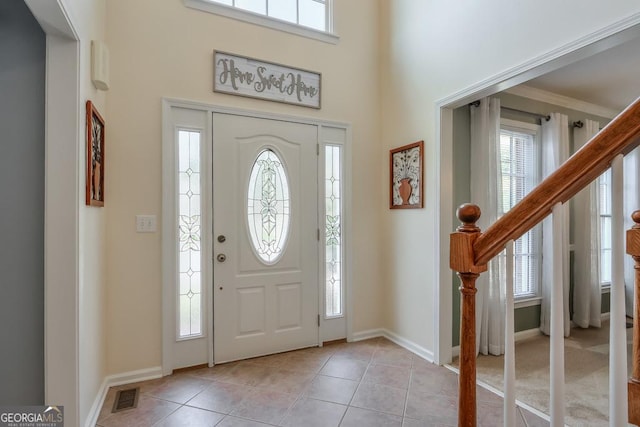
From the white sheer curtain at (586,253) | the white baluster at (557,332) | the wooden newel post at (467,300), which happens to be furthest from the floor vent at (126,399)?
the white sheer curtain at (586,253)

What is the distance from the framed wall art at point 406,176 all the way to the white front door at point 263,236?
30.4 inches

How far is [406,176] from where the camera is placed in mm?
3055

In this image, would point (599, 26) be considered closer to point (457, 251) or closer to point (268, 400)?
point (457, 251)

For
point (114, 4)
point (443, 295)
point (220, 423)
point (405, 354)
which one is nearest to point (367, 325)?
point (405, 354)

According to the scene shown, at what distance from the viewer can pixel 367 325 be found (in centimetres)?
332

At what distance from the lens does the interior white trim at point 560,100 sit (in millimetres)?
3348

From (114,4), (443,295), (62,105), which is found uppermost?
(114,4)

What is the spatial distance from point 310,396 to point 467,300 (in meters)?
1.73

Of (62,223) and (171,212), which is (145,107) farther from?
(62,223)

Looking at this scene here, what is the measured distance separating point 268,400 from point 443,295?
1553mm

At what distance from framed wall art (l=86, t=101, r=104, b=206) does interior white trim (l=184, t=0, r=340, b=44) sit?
1.25 metres

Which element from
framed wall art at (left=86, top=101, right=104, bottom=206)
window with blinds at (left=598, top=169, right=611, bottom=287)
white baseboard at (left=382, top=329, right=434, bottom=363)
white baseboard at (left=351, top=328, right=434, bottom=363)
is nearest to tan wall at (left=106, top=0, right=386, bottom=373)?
framed wall art at (left=86, top=101, right=104, bottom=206)

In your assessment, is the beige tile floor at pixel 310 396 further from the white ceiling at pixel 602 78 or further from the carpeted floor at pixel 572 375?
the white ceiling at pixel 602 78

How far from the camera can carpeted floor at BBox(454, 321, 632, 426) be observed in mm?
2111
